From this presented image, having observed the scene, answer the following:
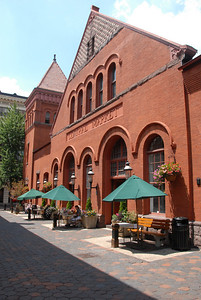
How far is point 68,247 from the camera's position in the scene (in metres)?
8.65

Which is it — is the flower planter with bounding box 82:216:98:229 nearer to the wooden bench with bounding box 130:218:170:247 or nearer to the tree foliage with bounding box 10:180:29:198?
the wooden bench with bounding box 130:218:170:247

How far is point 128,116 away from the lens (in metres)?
12.4

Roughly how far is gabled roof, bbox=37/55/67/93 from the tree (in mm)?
8220

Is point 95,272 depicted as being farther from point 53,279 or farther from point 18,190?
point 18,190

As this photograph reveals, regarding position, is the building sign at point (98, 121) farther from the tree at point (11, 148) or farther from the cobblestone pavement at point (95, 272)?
the tree at point (11, 148)

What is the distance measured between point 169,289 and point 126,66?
36.1 ft

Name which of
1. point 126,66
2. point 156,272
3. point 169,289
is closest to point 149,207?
point 156,272

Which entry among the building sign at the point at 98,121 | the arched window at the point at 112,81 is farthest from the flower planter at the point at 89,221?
the arched window at the point at 112,81

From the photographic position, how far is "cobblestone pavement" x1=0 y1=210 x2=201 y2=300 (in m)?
4.58

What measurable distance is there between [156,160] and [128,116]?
2.91 meters

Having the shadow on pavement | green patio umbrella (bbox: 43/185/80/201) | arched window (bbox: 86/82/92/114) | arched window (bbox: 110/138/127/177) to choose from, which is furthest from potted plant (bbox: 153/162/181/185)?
arched window (bbox: 86/82/92/114)

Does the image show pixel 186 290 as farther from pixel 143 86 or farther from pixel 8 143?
pixel 8 143

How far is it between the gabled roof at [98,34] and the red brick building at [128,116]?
1.6 inches

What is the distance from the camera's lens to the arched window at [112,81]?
14835mm
